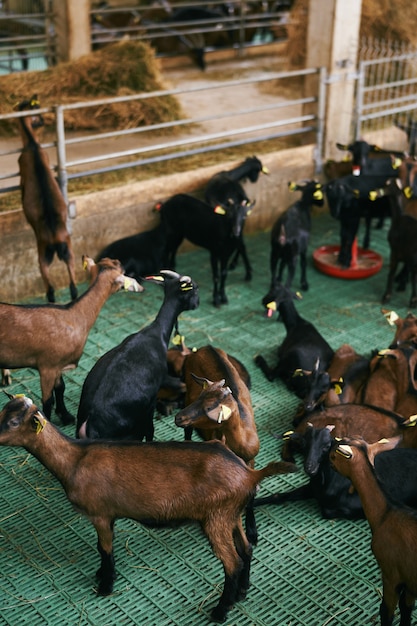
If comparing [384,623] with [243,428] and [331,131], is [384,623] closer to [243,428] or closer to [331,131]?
[243,428]

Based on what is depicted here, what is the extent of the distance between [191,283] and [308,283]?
262cm

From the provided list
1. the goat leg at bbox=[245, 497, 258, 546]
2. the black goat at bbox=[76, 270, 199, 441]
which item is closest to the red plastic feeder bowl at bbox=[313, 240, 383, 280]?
the black goat at bbox=[76, 270, 199, 441]

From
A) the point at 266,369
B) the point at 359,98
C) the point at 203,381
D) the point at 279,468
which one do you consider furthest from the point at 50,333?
the point at 359,98

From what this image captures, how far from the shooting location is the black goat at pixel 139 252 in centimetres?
769

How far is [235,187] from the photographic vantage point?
330 inches

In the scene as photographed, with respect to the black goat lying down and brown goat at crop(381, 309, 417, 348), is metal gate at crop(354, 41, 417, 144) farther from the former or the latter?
the black goat lying down

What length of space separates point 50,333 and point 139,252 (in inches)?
96.0

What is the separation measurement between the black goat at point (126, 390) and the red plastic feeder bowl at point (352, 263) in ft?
10.6

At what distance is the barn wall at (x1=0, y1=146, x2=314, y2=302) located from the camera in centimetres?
755

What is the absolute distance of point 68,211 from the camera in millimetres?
7766

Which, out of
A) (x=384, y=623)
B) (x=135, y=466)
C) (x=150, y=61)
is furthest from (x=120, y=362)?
(x=150, y=61)

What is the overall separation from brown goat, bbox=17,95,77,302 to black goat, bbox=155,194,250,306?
1.22m

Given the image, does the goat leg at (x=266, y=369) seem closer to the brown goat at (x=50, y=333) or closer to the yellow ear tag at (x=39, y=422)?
the brown goat at (x=50, y=333)

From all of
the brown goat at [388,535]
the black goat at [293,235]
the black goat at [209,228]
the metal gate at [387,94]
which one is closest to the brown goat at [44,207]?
the black goat at [209,228]
